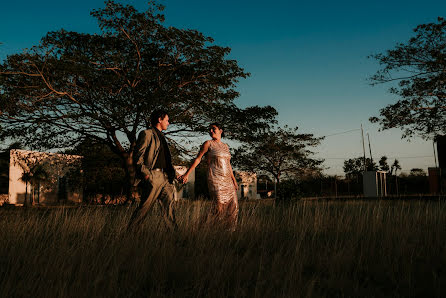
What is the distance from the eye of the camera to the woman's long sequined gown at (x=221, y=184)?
5742mm

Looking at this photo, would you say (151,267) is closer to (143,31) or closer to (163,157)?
(163,157)

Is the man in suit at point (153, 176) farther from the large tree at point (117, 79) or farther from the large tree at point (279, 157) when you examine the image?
the large tree at point (279, 157)

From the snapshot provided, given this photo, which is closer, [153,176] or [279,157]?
[153,176]

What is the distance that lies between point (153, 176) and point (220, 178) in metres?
1.46

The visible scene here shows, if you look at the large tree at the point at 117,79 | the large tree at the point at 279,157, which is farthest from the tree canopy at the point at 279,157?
the large tree at the point at 117,79

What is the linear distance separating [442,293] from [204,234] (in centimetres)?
242

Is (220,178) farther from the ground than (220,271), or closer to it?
farther from the ground

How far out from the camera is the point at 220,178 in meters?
5.92

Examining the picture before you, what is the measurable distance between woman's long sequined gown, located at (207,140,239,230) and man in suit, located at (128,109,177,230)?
103 cm

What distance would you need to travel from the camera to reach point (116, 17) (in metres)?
15.0

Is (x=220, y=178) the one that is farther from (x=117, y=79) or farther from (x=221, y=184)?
(x=117, y=79)

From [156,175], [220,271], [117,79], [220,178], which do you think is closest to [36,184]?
[117,79]

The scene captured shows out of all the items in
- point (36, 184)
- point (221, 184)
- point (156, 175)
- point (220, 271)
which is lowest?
point (220, 271)

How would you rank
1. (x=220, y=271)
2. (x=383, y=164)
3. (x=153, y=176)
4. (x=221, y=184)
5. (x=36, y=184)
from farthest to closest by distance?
(x=383, y=164)
(x=36, y=184)
(x=221, y=184)
(x=153, y=176)
(x=220, y=271)
